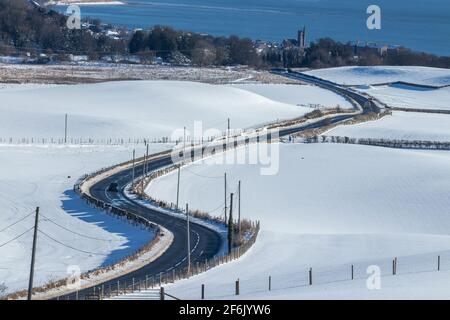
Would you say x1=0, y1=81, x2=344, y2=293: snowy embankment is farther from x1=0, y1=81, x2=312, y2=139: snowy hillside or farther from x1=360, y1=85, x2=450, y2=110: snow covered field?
x1=360, y1=85, x2=450, y2=110: snow covered field

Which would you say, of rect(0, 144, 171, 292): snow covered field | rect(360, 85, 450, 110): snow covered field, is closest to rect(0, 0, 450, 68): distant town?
rect(360, 85, 450, 110): snow covered field

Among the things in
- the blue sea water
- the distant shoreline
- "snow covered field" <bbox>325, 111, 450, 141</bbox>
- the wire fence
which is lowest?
"snow covered field" <bbox>325, 111, 450, 141</bbox>

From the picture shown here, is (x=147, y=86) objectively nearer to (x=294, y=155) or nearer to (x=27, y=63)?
(x=294, y=155)

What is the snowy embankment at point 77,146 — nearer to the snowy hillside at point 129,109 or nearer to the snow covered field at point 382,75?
the snowy hillside at point 129,109

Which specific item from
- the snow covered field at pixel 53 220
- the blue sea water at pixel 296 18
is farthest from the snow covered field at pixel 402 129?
the blue sea water at pixel 296 18

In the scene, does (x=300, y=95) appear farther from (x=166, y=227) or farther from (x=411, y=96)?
(x=166, y=227)

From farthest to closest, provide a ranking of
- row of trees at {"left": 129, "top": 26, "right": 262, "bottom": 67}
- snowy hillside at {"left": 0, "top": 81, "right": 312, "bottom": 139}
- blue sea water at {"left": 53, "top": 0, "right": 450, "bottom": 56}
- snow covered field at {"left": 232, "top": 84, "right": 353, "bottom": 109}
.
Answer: blue sea water at {"left": 53, "top": 0, "right": 450, "bottom": 56}
row of trees at {"left": 129, "top": 26, "right": 262, "bottom": 67}
snow covered field at {"left": 232, "top": 84, "right": 353, "bottom": 109}
snowy hillside at {"left": 0, "top": 81, "right": 312, "bottom": 139}

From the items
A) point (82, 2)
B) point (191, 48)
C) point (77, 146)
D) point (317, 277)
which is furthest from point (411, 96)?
point (82, 2)
